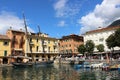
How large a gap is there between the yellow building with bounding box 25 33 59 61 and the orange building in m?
5.53

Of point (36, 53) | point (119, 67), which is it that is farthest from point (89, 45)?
point (119, 67)

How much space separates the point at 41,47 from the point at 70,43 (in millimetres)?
16703

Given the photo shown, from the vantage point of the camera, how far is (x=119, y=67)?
50156 mm

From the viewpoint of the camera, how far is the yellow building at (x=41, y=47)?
94.1m

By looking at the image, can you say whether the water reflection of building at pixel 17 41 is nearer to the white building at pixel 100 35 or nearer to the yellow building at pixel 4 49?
the yellow building at pixel 4 49

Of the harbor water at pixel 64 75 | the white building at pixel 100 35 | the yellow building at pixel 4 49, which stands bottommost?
the harbor water at pixel 64 75

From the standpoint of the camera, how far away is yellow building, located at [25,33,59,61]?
309 feet

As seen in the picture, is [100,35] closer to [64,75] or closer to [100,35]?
[100,35]

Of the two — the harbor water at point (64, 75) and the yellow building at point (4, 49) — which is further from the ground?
the yellow building at point (4, 49)

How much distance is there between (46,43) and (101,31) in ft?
85.2

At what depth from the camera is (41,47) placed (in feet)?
331

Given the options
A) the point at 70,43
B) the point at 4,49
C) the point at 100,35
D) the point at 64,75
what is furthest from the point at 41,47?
the point at 64,75

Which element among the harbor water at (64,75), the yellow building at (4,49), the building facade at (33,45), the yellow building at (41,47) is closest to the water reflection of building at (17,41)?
the building facade at (33,45)

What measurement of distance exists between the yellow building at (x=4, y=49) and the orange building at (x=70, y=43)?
114ft
